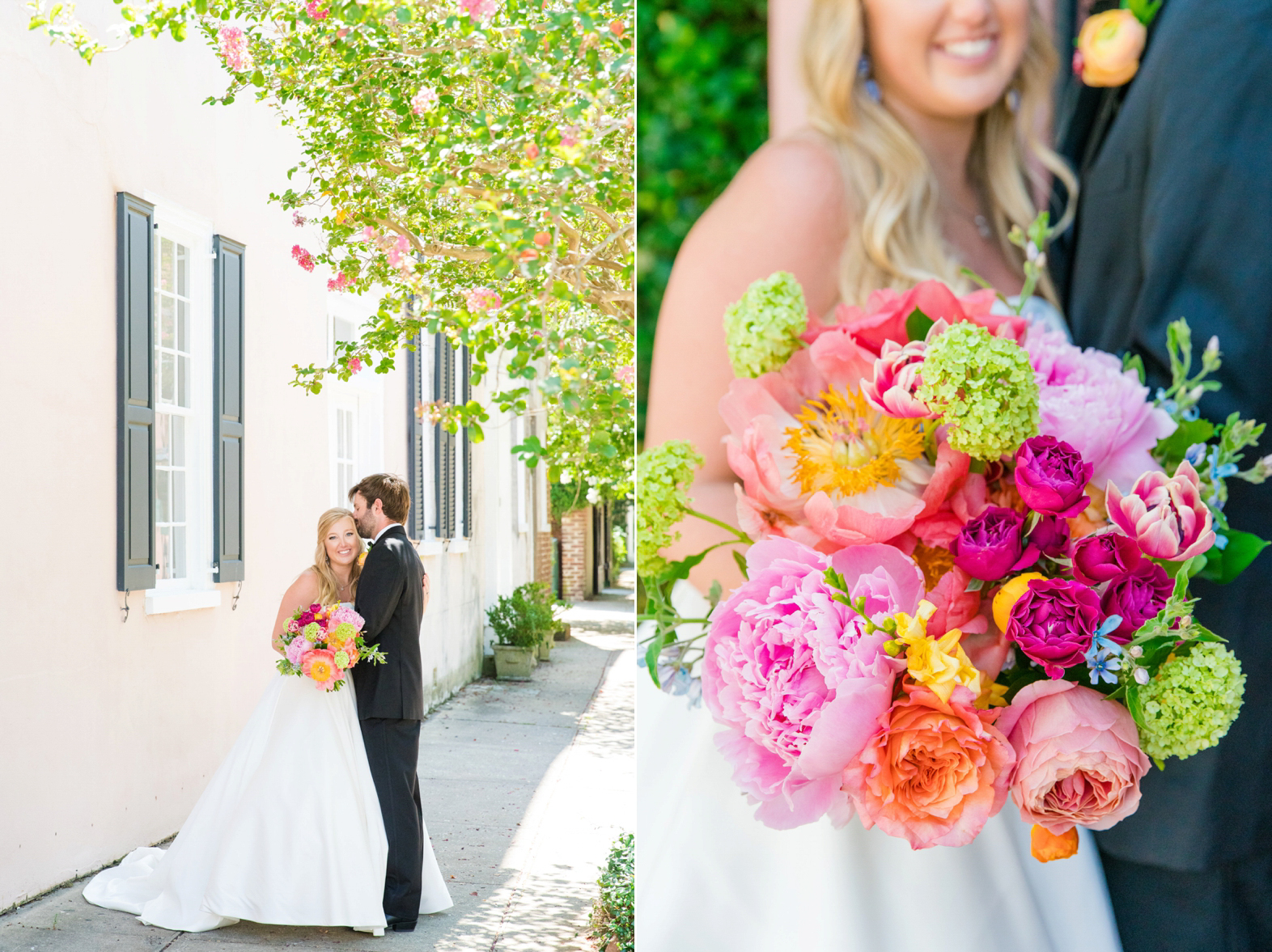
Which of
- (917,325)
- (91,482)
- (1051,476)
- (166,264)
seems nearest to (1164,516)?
(1051,476)

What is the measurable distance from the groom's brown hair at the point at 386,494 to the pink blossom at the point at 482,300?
804 millimetres

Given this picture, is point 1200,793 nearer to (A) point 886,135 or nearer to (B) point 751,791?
(B) point 751,791

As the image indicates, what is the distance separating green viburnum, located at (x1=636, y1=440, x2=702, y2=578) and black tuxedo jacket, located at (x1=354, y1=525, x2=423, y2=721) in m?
3.04

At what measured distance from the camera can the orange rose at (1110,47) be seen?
4.84 ft

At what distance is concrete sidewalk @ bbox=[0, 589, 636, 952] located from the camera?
4.11 metres

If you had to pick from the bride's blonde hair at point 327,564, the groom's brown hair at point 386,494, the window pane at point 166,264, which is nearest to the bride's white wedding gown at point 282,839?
the bride's blonde hair at point 327,564

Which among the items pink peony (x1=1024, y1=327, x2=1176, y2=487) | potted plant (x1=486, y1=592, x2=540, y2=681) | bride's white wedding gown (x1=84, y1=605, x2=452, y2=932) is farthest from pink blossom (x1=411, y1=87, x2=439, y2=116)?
potted plant (x1=486, y1=592, x2=540, y2=681)

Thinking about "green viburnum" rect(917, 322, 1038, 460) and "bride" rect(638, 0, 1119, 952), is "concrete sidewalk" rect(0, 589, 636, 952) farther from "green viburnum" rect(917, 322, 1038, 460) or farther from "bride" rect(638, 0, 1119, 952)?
"green viburnum" rect(917, 322, 1038, 460)

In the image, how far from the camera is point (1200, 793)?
148cm


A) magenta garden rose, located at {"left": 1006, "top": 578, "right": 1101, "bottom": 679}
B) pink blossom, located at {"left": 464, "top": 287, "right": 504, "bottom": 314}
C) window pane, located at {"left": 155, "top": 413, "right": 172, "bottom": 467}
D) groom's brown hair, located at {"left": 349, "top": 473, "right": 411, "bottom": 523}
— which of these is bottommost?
magenta garden rose, located at {"left": 1006, "top": 578, "right": 1101, "bottom": 679}

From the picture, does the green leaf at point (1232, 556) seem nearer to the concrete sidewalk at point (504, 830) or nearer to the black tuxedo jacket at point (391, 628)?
the concrete sidewalk at point (504, 830)

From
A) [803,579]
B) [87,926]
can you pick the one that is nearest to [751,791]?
[803,579]

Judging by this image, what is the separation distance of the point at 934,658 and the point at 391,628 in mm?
3527

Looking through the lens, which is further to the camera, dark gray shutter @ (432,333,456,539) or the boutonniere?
dark gray shutter @ (432,333,456,539)
